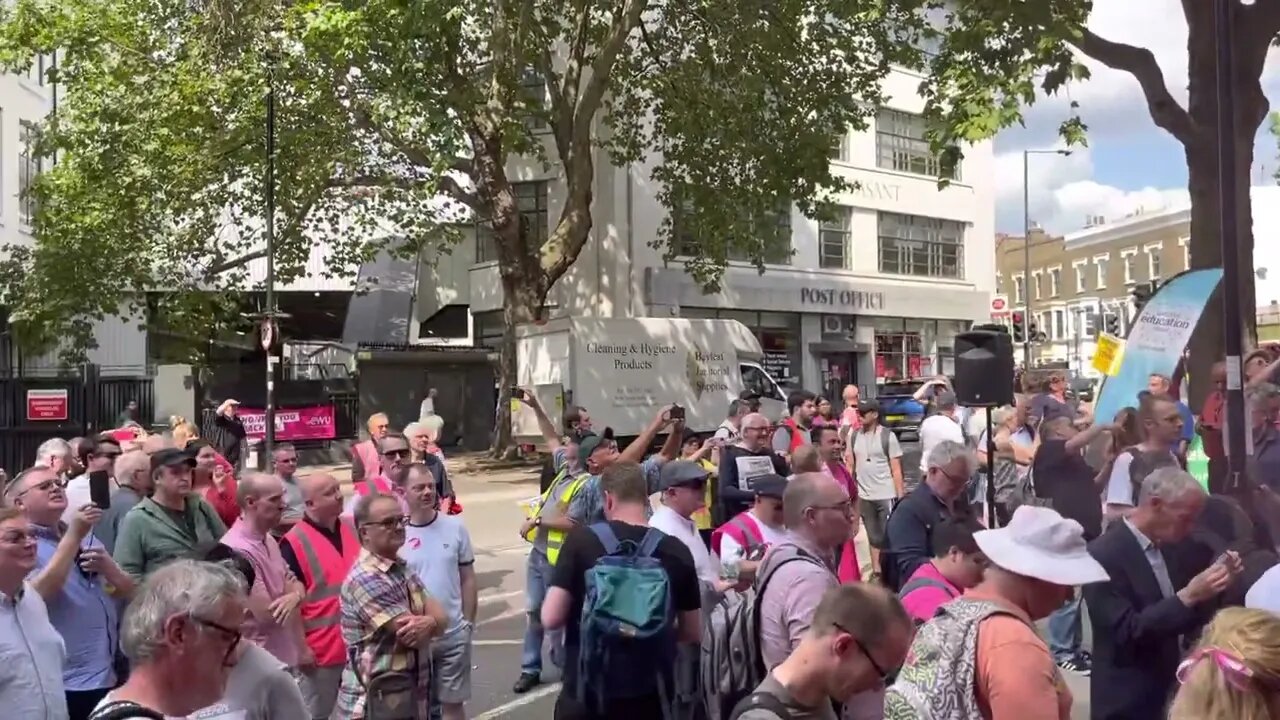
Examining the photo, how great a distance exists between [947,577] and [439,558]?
9.47 feet

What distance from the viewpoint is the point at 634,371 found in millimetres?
23469

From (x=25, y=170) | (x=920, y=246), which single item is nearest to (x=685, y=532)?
(x=25, y=170)

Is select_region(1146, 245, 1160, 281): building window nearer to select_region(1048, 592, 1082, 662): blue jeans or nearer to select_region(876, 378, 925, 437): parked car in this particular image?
select_region(876, 378, 925, 437): parked car

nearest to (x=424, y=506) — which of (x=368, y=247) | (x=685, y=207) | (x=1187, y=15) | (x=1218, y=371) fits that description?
(x=1218, y=371)

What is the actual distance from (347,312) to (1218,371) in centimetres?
3118

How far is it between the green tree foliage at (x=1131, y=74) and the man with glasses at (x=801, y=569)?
478 centimetres

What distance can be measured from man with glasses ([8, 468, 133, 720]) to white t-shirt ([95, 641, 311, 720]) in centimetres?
168

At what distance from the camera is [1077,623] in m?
8.20

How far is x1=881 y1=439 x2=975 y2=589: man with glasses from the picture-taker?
548 centimetres

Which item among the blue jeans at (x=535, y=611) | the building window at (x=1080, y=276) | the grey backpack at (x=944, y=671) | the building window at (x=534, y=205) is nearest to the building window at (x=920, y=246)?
the building window at (x=534, y=205)

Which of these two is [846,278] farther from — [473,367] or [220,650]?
[220,650]

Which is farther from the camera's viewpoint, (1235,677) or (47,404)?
(47,404)

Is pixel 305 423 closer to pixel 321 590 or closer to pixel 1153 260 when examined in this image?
pixel 321 590

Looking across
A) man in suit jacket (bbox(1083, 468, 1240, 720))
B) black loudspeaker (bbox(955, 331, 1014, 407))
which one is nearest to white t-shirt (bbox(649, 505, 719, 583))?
man in suit jacket (bbox(1083, 468, 1240, 720))
